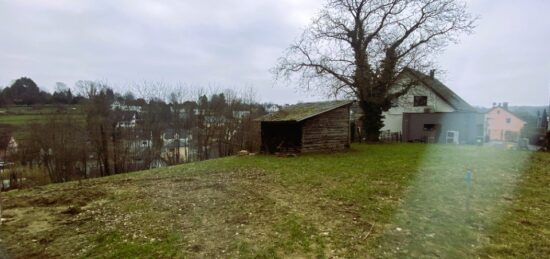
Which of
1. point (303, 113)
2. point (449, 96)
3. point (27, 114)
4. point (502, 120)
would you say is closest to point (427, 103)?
point (449, 96)

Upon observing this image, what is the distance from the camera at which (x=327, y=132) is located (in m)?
15.7

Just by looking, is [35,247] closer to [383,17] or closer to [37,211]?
[37,211]

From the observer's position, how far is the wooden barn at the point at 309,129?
1484cm

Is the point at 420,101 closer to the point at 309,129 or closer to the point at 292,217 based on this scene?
the point at 309,129

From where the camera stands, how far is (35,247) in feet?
14.0

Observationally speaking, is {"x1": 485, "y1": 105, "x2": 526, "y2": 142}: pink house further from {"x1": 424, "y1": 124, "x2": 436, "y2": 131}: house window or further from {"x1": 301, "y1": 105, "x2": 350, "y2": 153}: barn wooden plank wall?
{"x1": 301, "y1": 105, "x2": 350, "y2": 153}: barn wooden plank wall

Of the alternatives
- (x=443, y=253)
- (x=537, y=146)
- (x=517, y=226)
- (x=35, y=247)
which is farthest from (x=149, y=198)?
(x=537, y=146)

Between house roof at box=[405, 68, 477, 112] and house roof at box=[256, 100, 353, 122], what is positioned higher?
house roof at box=[405, 68, 477, 112]

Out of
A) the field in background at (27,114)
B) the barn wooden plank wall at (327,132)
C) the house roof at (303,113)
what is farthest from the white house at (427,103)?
the field in background at (27,114)

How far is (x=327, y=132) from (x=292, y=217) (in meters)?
10.8

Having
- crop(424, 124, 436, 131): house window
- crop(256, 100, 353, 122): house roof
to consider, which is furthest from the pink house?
crop(256, 100, 353, 122): house roof

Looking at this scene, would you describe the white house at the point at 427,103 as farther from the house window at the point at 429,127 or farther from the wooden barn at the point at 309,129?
the wooden barn at the point at 309,129

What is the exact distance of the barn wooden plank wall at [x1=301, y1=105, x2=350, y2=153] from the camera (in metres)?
14.9

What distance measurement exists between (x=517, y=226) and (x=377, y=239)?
2.46m
